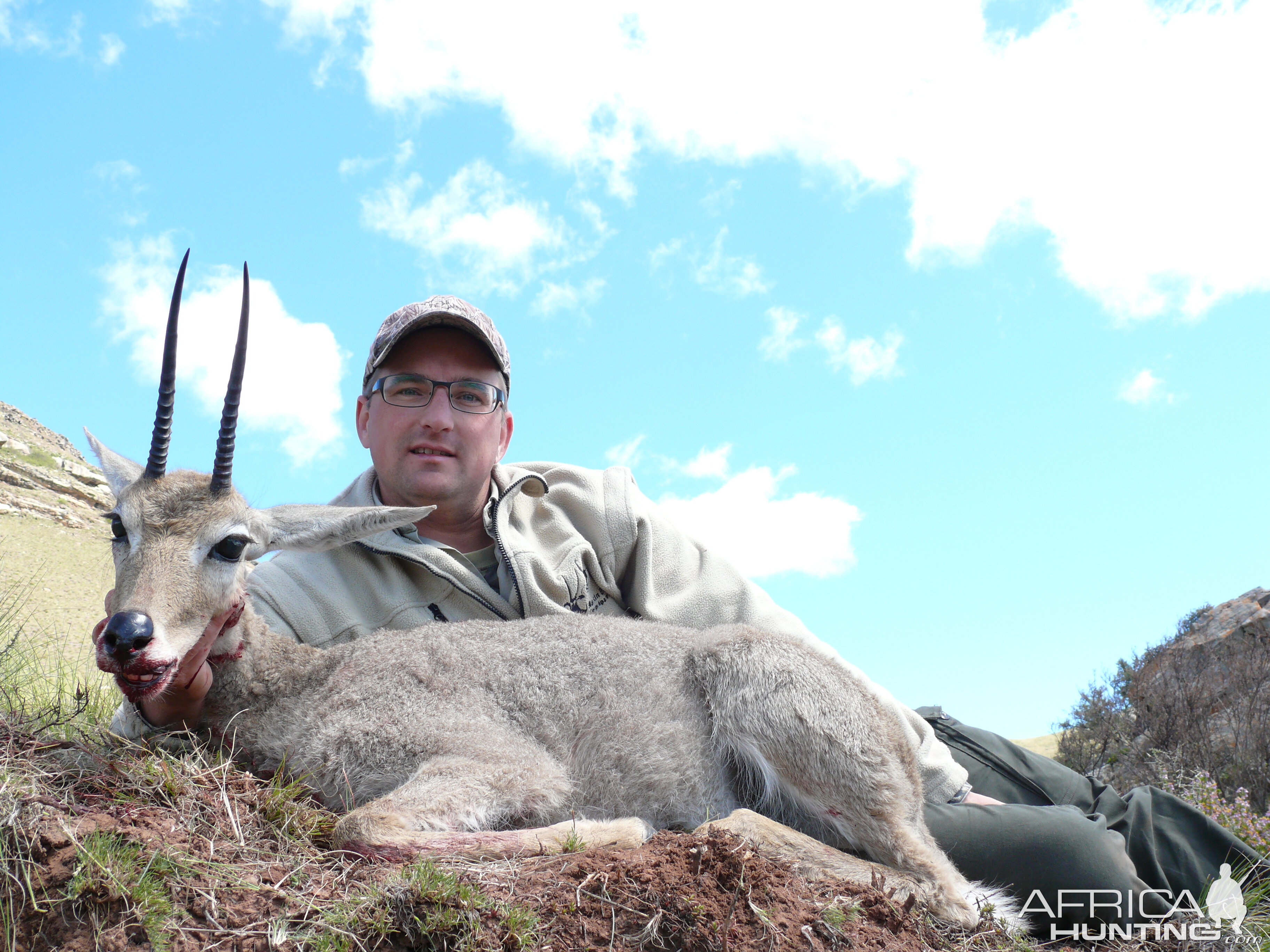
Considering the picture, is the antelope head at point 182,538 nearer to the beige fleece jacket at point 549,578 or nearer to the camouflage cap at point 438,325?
the beige fleece jacket at point 549,578

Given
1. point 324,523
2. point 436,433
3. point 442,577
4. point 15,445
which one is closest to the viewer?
point 324,523

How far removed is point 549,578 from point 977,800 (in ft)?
10.0

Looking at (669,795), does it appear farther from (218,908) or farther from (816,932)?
(218,908)

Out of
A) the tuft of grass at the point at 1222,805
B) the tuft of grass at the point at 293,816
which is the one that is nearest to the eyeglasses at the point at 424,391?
the tuft of grass at the point at 293,816

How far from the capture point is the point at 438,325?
6.45 meters

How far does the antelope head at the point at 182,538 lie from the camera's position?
384cm

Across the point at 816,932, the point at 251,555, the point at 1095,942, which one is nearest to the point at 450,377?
the point at 251,555

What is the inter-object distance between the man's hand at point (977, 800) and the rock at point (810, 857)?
1.36 metres

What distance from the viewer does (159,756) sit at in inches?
166

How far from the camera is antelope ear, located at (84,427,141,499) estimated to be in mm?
5051

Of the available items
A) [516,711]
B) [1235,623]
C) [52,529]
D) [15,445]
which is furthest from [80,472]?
[1235,623]

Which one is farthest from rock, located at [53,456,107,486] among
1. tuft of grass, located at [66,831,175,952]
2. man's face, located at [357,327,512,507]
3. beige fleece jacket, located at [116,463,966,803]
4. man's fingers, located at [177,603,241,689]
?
tuft of grass, located at [66,831,175,952]

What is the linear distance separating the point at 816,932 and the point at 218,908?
2.28 meters

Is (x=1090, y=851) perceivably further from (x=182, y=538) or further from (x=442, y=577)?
(x=182, y=538)
